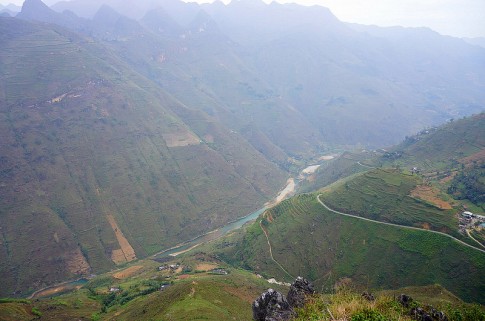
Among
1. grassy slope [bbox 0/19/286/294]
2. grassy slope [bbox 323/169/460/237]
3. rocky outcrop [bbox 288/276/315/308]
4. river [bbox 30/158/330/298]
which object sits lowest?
river [bbox 30/158/330/298]

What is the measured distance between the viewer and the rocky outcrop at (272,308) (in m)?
32.4

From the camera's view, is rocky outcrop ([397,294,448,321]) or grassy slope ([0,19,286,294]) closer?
rocky outcrop ([397,294,448,321])

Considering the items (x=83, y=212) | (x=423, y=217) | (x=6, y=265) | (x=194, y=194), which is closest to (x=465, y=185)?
(x=423, y=217)

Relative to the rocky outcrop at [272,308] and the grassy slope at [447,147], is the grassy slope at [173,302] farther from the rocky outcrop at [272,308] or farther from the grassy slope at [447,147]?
the grassy slope at [447,147]

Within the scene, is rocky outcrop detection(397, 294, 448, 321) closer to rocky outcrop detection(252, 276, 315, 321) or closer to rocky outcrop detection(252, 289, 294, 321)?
rocky outcrop detection(252, 276, 315, 321)

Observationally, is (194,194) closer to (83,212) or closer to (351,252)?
(83,212)

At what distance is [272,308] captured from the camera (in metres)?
34.2

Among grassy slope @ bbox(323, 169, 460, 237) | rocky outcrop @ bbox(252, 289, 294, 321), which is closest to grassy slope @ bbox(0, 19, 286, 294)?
grassy slope @ bbox(323, 169, 460, 237)

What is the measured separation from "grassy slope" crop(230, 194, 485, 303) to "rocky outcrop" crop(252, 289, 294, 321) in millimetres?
57349

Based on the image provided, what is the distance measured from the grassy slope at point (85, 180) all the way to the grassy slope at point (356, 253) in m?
50.4

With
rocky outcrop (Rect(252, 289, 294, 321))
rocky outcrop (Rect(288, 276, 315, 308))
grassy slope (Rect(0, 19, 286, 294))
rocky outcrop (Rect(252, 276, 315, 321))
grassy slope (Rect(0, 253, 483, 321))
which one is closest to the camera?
rocky outcrop (Rect(252, 289, 294, 321))

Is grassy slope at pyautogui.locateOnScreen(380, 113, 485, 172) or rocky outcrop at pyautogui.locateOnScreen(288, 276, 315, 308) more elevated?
rocky outcrop at pyautogui.locateOnScreen(288, 276, 315, 308)

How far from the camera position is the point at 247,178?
7633 inches

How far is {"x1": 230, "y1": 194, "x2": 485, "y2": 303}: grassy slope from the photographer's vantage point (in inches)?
3022
